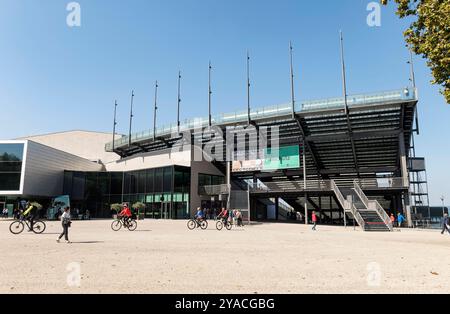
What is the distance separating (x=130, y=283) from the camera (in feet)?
20.0

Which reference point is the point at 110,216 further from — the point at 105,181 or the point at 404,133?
the point at 404,133

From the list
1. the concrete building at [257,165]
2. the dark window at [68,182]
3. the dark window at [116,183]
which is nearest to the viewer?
the concrete building at [257,165]

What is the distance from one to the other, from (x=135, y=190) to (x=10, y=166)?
1498 cm

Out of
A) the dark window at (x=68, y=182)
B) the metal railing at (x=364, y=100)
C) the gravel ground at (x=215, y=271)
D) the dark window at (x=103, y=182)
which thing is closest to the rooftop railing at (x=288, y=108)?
the metal railing at (x=364, y=100)

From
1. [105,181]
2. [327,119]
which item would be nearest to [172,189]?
[105,181]

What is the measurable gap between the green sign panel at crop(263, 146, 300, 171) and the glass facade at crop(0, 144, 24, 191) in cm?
3018

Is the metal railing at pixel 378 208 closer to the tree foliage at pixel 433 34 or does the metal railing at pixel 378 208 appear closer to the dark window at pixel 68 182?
the tree foliage at pixel 433 34

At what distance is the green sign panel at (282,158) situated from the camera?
37562 mm

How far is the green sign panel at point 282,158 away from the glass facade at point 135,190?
10478mm

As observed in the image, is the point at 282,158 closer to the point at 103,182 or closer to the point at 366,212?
the point at 366,212

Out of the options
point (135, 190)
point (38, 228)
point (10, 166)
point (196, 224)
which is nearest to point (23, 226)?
point (38, 228)

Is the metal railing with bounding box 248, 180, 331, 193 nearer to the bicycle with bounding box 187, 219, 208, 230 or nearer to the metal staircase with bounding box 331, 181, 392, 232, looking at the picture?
the metal staircase with bounding box 331, 181, 392, 232

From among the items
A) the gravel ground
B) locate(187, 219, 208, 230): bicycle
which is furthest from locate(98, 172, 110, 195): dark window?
the gravel ground

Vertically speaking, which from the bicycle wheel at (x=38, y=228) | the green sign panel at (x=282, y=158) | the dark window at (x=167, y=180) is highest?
the green sign panel at (x=282, y=158)
